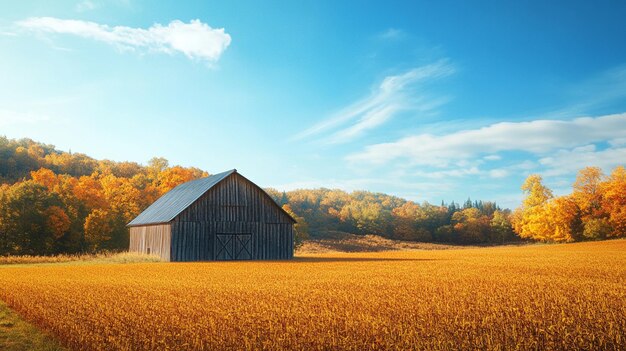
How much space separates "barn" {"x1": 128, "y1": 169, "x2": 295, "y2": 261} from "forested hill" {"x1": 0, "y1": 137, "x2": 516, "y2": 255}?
11.9 m

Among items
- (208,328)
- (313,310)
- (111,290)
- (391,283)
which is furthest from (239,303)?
(391,283)

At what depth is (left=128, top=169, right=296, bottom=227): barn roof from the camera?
39.4m

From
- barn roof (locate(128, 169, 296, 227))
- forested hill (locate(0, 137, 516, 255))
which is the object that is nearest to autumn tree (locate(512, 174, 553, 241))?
forested hill (locate(0, 137, 516, 255))

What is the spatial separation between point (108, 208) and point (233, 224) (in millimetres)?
26095

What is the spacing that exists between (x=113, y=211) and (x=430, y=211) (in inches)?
3401

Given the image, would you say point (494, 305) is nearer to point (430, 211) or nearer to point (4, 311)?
point (4, 311)

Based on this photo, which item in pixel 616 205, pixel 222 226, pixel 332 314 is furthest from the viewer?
pixel 616 205

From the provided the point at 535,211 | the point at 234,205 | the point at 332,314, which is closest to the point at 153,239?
the point at 234,205

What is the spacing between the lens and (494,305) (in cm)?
1259

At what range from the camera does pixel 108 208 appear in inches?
2335

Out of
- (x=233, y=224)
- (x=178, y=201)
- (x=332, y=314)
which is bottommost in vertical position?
(x=332, y=314)

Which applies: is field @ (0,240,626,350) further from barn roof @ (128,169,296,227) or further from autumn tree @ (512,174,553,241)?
autumn tree @ (512,174,553,241)

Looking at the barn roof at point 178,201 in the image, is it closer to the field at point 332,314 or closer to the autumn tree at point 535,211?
the field at point 332,314

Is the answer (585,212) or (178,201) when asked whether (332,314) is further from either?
(585,212)
